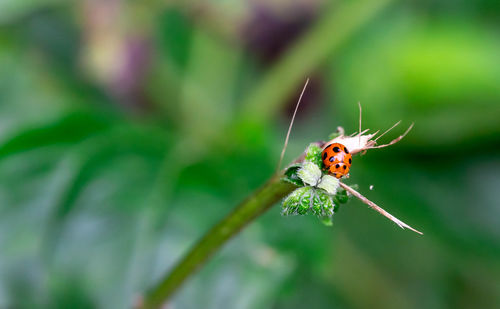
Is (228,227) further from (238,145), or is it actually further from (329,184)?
(238,145)

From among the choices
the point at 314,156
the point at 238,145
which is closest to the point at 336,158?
the point at 314,156

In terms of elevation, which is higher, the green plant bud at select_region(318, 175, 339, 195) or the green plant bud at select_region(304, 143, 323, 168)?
the green plant bud at select_region(304, 143, 323, 168)

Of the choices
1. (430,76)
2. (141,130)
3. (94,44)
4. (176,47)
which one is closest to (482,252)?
(430,76)

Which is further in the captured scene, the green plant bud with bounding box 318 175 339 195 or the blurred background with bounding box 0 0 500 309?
the blurred background with bounding box 0 0 500 309

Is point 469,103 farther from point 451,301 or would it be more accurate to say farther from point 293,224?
point 293,224

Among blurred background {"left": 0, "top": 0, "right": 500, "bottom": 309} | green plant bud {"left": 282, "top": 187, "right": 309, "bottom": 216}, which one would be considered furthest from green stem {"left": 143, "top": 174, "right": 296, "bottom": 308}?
blurred background {"left": 0, "top": 0, "right": 500, "bottom": 309}

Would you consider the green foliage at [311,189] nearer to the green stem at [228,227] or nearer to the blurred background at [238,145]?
the green stem at [228,227]

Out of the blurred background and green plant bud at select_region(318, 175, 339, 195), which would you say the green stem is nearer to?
green plant bud at select_region(318, 175, 339, 195)
